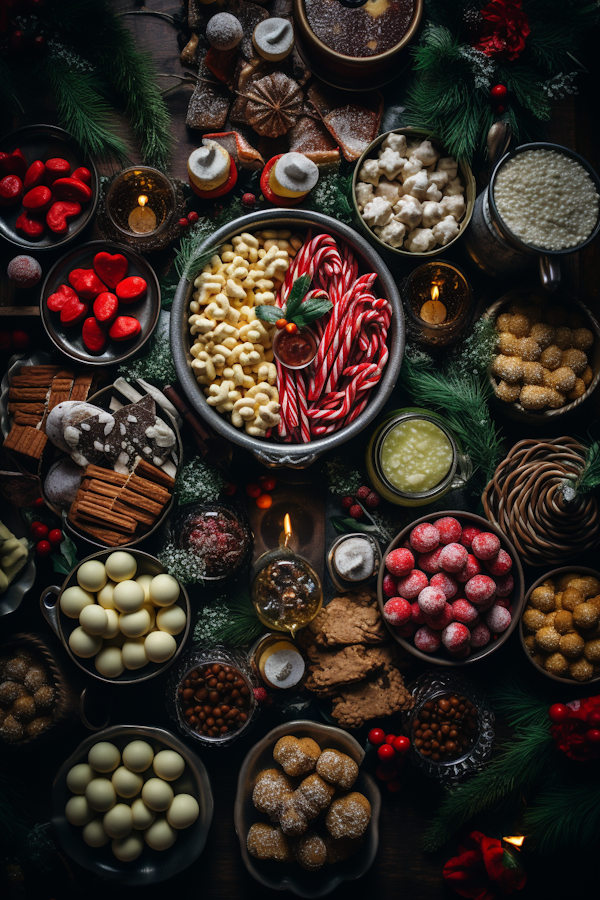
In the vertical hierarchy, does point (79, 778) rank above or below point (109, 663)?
below

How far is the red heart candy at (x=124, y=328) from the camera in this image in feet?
7.79

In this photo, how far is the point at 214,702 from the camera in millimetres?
2240

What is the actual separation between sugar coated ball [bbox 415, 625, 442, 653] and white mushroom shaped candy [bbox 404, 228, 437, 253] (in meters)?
1.49

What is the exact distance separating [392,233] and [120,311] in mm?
1144

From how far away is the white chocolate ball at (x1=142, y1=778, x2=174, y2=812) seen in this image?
7.20ft

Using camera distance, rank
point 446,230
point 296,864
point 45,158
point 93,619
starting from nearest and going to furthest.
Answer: point 93,619 < point 296,864 < point 446,230 < point 45,158

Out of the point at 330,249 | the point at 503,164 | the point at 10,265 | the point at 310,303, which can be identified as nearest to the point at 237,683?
the point at 310,303

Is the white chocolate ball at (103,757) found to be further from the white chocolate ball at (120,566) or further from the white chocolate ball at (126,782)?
the white chocolate ball at (120,566)

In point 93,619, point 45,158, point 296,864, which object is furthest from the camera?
point 45,158

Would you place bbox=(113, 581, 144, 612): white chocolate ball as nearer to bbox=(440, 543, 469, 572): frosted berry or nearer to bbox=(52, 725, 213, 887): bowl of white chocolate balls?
bbox=(52, 725, 213, 887): bowl of white chocolate balls

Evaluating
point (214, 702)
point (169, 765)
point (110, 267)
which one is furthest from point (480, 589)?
point (110, 267)

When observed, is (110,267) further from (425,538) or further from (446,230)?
(425,538)

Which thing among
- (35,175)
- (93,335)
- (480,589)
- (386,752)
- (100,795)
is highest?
(35,175)

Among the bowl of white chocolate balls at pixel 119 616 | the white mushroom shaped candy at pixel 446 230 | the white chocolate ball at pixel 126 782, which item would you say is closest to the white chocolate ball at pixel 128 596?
the bowl of white chocolate balls at pixel 119 616
